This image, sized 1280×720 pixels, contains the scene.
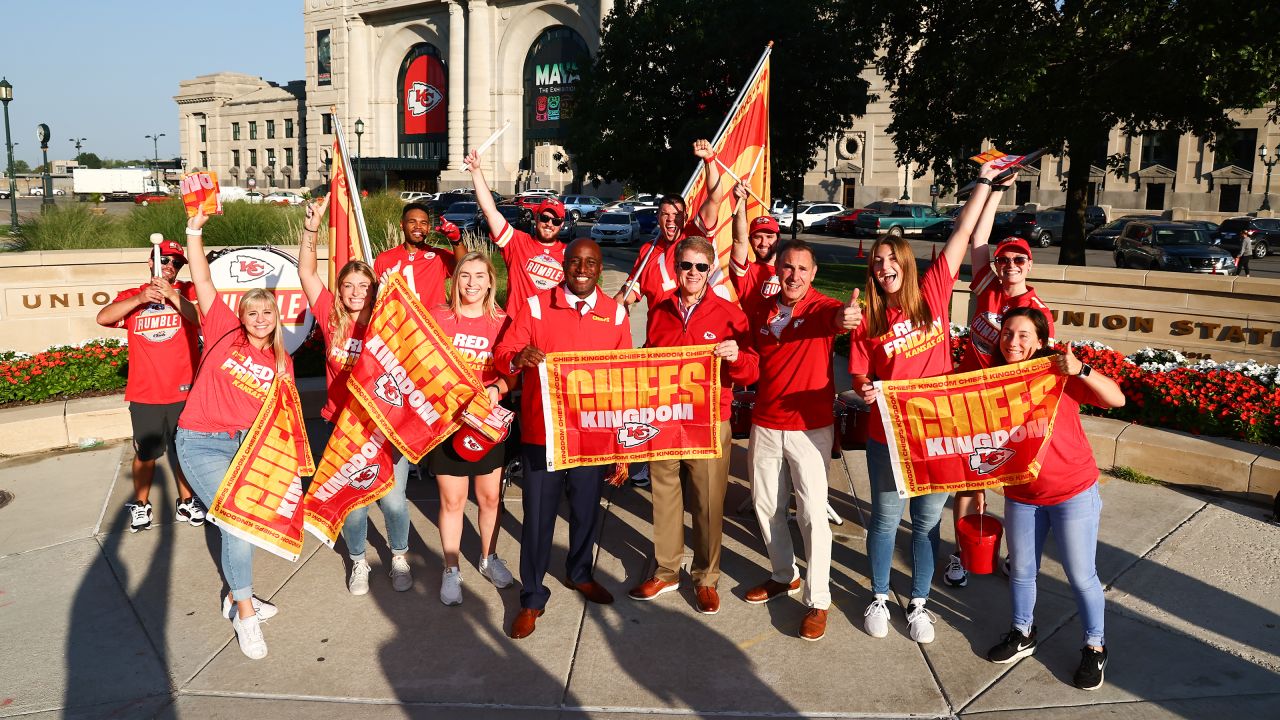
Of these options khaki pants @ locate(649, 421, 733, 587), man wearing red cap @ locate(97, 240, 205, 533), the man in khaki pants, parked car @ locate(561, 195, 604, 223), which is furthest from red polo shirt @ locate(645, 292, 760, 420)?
parked car @ locate(561, 195, 604, 223)

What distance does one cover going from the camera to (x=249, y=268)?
368 inches

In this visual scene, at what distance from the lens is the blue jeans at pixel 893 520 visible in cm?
503

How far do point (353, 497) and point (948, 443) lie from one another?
3265 mm

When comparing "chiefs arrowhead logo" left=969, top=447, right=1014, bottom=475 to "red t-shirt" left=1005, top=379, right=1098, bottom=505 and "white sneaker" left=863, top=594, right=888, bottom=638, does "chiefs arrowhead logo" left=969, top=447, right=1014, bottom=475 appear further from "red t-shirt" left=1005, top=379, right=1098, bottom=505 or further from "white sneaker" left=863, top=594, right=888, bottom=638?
"white sneaker" left=863, top=594, right=888, bottom=638

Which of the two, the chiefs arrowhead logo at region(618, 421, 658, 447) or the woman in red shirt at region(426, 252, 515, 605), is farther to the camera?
the woman in red shirt at region(426, 252, 515, 605)

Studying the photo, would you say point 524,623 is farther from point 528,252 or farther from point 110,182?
point 110,182

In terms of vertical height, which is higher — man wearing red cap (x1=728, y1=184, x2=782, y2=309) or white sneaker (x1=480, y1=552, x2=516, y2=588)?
man wearing red cap (x1=728, y1=184, x2=782, y2=309)

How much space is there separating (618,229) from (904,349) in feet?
98.2

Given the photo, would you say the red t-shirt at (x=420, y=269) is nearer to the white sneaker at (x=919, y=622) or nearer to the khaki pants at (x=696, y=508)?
the khaki pants at (x=696, y=508)

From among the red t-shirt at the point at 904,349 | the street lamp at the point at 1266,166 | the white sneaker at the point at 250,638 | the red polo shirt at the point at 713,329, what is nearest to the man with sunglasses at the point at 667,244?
the red polo shirt at the point at 713,329

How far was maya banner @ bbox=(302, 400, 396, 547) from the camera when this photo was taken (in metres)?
5.31

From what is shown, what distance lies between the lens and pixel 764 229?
710cm

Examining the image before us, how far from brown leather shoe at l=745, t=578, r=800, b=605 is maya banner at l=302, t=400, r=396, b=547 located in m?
2.25

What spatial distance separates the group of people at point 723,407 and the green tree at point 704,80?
17.6 meters
